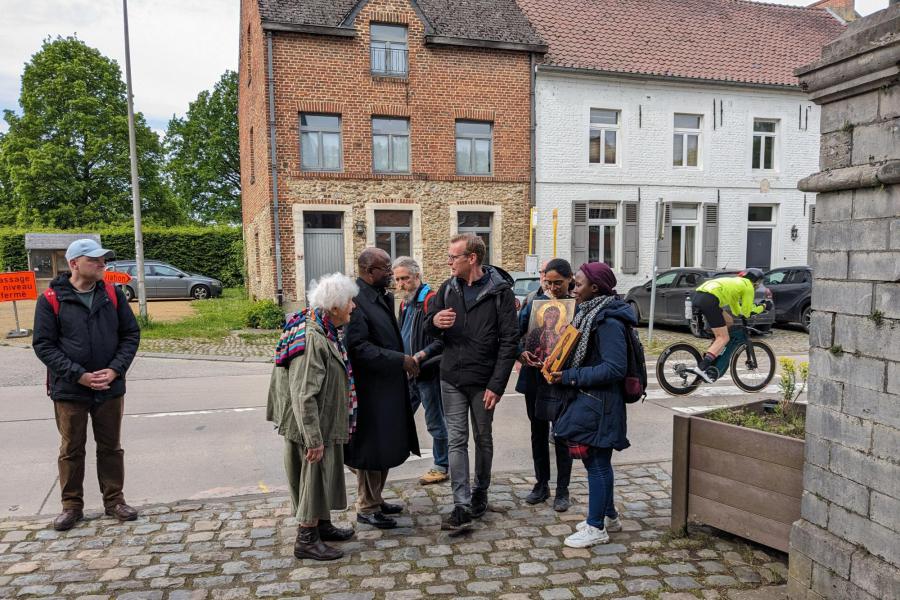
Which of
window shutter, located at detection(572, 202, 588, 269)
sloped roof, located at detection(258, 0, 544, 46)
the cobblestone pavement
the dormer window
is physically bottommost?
the cobblestone pavement

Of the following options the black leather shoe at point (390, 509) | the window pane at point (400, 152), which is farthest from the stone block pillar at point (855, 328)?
the window pane at point (400, 152)

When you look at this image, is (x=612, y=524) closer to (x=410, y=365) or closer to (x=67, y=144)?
(x=410, y=365)

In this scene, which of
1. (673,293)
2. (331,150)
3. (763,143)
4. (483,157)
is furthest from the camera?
(763,143)

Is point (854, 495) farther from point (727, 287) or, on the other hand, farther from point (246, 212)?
point (246, 212)

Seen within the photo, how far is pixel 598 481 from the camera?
3.93 m

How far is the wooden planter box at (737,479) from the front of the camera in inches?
137

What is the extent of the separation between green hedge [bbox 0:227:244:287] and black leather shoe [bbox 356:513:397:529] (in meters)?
26.0

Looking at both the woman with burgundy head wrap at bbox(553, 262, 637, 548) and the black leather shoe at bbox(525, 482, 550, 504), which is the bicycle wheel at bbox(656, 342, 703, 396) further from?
the woman with burgundy head wrap at bbox(553, 262, 637, 548)

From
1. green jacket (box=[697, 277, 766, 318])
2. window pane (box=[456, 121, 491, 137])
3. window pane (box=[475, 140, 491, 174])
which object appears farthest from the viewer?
window pane (box=[475, 140, 491, 174])

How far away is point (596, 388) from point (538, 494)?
1235mm

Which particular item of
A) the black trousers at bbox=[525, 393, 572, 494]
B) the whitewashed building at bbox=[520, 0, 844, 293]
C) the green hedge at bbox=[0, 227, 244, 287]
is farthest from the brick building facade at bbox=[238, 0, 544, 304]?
the black trousers at bbox=[525, 393, 572, 494]

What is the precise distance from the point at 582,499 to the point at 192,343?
34.2 ft

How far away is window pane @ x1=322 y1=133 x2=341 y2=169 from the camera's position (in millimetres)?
17375

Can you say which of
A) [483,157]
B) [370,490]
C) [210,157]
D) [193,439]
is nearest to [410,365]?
[370,490]
